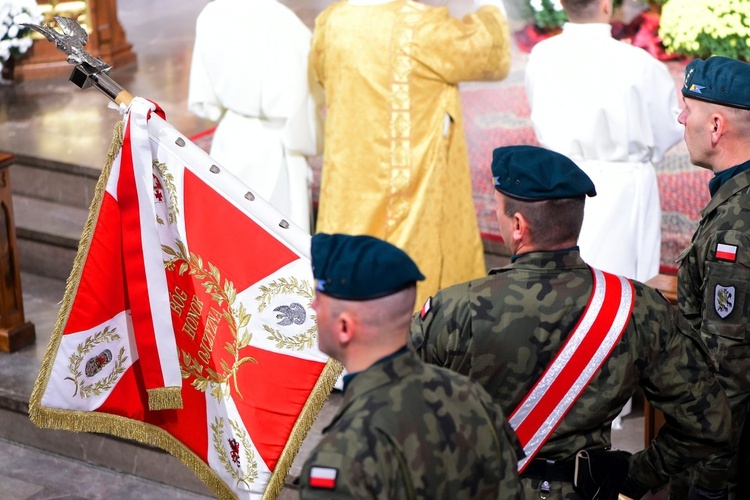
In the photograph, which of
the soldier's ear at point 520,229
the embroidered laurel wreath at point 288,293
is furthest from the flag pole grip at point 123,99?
the soldier's ear at point 520,229

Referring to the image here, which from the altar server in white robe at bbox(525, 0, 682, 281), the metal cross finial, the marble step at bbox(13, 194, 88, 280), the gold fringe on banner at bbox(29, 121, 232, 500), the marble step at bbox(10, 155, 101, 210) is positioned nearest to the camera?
the metal cross finial

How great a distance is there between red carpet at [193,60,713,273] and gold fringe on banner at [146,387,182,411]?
2.72 meters

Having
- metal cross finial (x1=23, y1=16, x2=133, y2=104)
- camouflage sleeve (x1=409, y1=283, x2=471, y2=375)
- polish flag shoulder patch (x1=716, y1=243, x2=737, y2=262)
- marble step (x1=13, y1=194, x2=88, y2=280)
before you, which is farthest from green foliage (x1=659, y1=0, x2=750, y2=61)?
camouflage sleeve (x1=409, y1=283, x2=471, y2=375)

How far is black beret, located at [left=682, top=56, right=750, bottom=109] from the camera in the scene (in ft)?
10.7

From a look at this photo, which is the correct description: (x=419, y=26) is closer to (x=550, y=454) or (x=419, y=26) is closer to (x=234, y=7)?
(x=234, y=7)

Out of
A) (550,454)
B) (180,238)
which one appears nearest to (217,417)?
(180,238)

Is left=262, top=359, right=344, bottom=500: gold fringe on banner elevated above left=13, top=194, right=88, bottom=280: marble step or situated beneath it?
elevated above

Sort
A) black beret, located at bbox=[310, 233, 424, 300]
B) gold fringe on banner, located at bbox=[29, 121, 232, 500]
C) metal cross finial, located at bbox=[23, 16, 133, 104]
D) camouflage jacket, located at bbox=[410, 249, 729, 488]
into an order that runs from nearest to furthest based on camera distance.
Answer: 1. black beret, located at bbox=[310, 233, 424, 300]
2. camouflage jacket, located at bbox=[410, 249, 729, 488]
3. metal cross finial, located at bbox=[23, 16, 133, 104]
4. gold fringe on banner, located at bbox=[29, 121, 232, 500]

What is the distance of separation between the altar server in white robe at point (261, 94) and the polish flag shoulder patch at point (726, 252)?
245cm

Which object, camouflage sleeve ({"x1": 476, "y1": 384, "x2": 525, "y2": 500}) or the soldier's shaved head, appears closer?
camouflage sleeve ({"x1": 476, "y1": 384, "x2": 525, "y2": 500})

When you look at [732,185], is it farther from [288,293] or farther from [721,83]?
[288,293]

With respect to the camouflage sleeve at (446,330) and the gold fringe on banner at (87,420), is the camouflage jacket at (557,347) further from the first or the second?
the gold fringe on banner at (87,420)

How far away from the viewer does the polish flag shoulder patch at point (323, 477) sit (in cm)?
205

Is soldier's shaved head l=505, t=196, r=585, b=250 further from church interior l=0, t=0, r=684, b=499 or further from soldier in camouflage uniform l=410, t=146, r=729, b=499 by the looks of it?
church interior l=0, t=0, r=684, b=499
